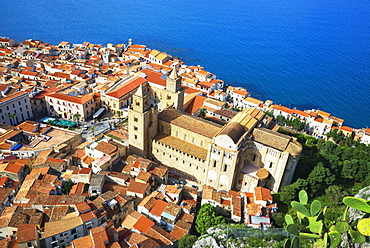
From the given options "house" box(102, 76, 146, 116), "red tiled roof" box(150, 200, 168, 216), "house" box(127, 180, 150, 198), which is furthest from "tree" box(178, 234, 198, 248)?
"house" box(102, 76, 146, 116)

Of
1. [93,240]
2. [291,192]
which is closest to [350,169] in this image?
[291,192]

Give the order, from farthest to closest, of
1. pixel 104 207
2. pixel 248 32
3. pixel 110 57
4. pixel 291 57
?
1. pixel 248 32
2. pixel 291 57
3. pixel 110 57
4. pixel 104 207

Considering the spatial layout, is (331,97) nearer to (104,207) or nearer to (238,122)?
(238,122)

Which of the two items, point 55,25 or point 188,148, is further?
point 55,25

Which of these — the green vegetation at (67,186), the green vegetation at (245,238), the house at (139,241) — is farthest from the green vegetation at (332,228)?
the green vegetation at (67,186)

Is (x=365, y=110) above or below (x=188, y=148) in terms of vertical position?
below

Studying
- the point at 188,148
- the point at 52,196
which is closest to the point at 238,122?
the point at 188,148

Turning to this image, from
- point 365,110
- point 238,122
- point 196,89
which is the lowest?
point 365,110

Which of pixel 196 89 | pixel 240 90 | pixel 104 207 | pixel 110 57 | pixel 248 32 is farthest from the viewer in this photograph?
pixel 248 32
